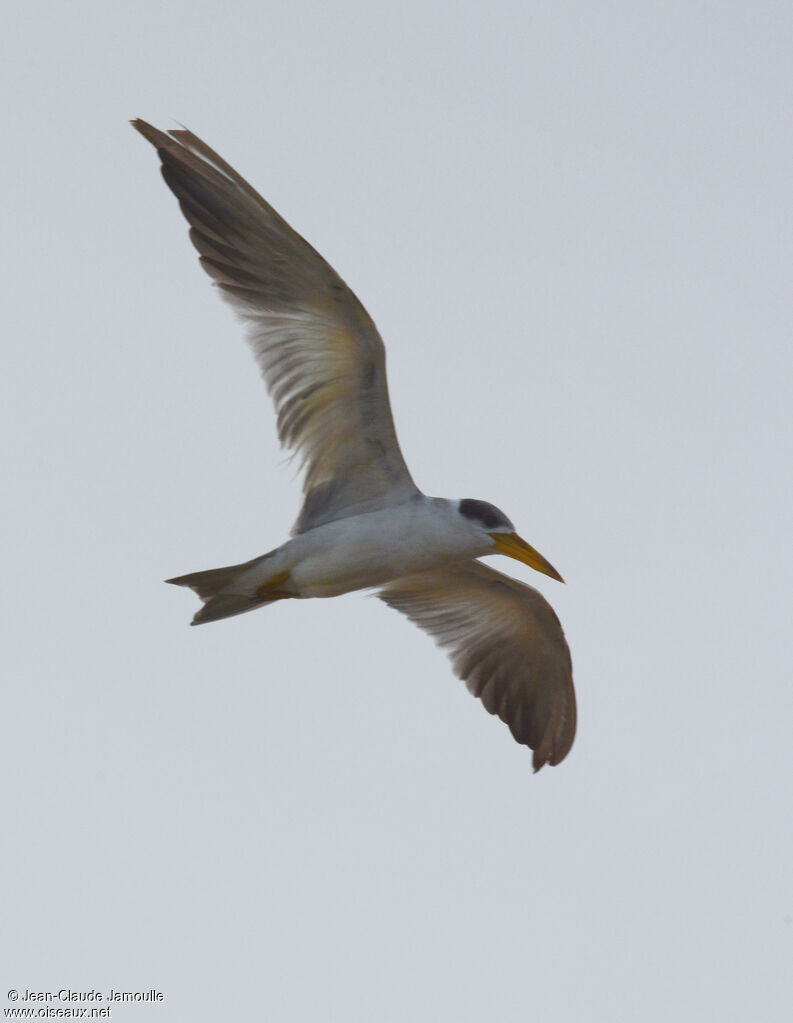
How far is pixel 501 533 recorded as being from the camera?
11141mm

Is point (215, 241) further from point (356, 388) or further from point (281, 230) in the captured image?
point (356, 388)

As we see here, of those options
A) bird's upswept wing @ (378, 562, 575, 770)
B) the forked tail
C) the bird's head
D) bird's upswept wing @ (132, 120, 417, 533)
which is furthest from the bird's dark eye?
bird's upswept wing @ (378, 562, 575, 770)

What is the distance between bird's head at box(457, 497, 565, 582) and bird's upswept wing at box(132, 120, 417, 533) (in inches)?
19.0

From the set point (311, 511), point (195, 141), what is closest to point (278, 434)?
point (311, 511)

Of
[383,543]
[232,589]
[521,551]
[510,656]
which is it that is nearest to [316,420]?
[383,543]

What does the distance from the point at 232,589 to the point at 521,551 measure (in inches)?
77.6

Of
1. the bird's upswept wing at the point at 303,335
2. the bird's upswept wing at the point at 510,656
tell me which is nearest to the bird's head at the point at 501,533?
the bird's upswept wing at the point at 303,335

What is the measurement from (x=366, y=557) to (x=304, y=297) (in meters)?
1.77

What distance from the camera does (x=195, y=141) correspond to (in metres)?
10.2

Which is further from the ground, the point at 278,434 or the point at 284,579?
the point at 278,434

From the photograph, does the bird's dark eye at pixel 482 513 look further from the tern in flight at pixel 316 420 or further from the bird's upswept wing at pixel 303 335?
the bird's upswept wing at pixel 303 335

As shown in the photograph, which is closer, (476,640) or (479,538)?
(479,538)

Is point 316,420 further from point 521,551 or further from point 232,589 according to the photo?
point 521,551

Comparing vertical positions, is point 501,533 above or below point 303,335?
below
